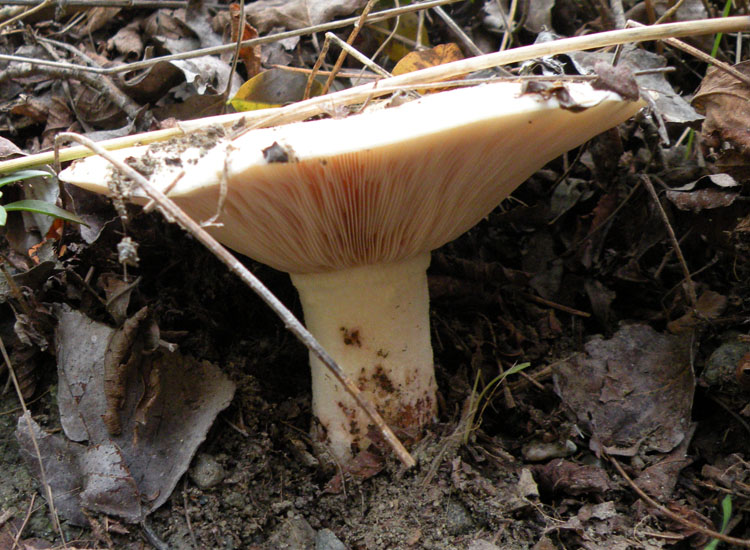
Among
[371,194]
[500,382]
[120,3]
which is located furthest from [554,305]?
[120,3]

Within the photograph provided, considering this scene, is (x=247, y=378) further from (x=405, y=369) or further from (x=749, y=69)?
(x=749, y=69)

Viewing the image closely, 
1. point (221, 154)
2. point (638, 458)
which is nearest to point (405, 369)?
point (638, 458)

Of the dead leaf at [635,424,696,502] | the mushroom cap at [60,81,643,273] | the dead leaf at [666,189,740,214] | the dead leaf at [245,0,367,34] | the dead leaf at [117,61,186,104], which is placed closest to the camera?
the mushroom cap at [60,81,643,273]

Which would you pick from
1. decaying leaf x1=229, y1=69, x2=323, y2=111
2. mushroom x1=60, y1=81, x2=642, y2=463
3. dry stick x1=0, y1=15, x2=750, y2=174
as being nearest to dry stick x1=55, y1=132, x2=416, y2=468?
mushroom x1=60, y1=81, x2=642, y2=463

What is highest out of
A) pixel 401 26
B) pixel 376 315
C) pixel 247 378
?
pixel 401 26

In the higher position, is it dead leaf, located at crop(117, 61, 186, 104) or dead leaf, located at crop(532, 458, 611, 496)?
dead leaf, located at crop(117, 61, 186, 104)

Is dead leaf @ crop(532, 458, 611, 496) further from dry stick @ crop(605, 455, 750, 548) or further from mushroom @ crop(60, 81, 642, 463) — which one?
mushroom @ crop(60, 81, 642, 463)

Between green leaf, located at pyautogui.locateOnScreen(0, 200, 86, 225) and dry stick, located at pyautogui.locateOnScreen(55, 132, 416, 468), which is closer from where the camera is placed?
dry stick, located at pyautogui.locateOnScreen(55, 132, 416, 468)
